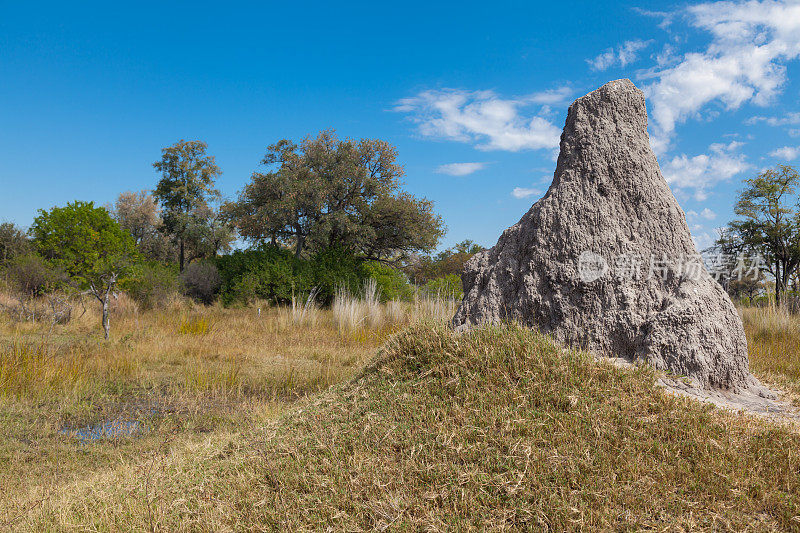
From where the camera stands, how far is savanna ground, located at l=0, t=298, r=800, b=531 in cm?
272

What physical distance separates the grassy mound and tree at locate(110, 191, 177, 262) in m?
33.6

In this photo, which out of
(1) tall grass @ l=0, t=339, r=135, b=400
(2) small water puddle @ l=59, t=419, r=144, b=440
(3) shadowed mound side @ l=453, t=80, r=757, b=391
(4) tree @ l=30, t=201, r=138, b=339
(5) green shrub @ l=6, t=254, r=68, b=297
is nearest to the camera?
(3) shadowed mound side @ l=453, t=80, r=757, b=391

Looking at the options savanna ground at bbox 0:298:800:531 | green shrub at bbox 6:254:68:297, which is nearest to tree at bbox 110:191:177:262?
green shrub at bbox 6:254:68:297

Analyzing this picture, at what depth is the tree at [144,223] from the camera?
3603 cm

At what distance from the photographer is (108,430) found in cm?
536

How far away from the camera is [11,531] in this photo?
3.20 meters

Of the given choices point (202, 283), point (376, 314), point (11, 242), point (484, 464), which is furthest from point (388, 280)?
point (11, 242)

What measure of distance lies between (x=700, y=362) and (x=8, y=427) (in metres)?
7.28

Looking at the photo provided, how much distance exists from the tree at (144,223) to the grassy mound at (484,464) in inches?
1324

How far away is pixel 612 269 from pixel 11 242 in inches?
1174

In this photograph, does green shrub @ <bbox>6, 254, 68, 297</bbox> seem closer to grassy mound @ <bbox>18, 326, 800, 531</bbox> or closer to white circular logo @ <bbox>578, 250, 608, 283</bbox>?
grassy mound @ <bbox>18, 326, 800, 531</bbox>

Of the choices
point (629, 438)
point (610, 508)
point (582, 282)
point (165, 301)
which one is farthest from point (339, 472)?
point (165, 301)

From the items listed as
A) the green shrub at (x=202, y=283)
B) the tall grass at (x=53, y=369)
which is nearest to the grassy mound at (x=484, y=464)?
the tall grass at (x=53, y=369)

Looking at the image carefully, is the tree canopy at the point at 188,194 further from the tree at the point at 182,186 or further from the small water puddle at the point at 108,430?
the small water puddle at the point at 108,430
